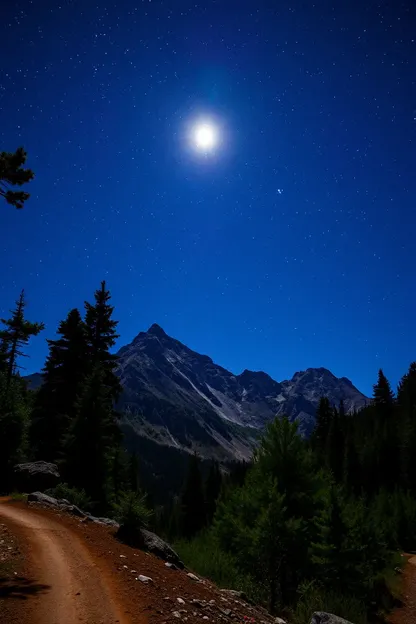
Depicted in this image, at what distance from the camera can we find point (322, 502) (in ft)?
49.7

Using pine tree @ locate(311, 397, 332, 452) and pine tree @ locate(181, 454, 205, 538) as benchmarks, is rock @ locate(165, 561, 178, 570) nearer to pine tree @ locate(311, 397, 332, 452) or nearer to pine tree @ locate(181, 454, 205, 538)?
pine tree @ locate(181, 454, 205, 538)

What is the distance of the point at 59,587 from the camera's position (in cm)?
733

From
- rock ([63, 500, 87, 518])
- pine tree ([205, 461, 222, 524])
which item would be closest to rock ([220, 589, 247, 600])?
rock ([63, 500, 87, 518])

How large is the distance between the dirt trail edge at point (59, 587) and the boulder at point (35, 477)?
8.03 metres

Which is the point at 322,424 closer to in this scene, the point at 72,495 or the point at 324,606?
the point at 72,495

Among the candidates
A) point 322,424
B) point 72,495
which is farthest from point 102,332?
point 322,424

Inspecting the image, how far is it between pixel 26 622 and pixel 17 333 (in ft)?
107

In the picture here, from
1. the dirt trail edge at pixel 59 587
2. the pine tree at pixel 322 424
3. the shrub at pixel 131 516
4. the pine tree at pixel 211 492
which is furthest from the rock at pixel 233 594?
the pine tree at pixel 211 492

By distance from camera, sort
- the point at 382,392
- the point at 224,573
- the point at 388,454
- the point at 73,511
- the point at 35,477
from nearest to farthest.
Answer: the point at 224,573 → the point at 73,511 → the point at 35,477 → the point at 388,454 → the point at 382,392

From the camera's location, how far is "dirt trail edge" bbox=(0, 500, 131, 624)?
20.2 ft

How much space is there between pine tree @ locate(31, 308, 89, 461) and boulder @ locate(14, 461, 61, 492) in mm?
4326

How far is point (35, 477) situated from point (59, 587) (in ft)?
42.7

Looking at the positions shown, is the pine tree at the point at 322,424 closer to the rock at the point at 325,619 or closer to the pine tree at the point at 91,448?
the pine tree at the point at 91,448

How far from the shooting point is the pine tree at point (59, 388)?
24375 mm
